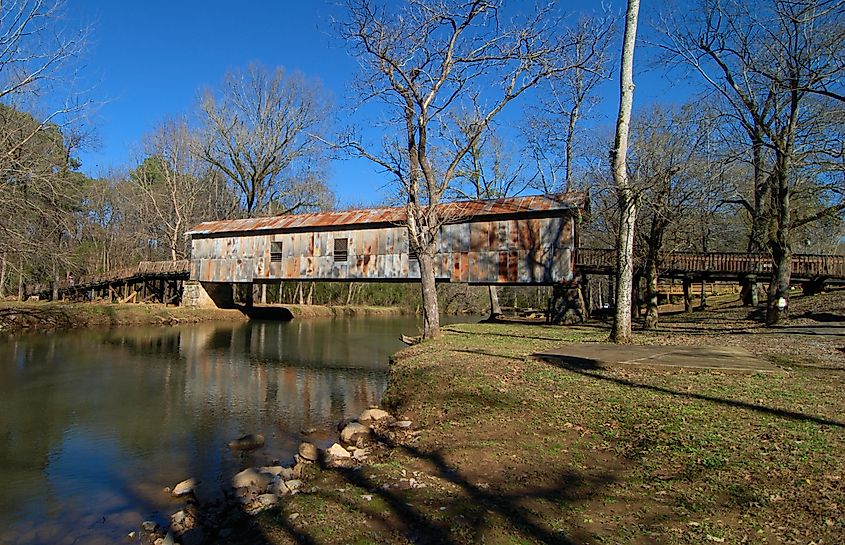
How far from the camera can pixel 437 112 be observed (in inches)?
738

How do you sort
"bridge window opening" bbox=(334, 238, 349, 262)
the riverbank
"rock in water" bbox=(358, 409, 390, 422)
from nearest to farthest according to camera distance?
"rock in water" bbox=(358, 409, 390, 422) < the riverbank < "bridge window opening" bbox=(334, 238, 349, 262)

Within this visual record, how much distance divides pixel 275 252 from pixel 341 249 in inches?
212

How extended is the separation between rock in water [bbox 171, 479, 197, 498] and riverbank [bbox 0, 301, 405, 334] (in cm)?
2525

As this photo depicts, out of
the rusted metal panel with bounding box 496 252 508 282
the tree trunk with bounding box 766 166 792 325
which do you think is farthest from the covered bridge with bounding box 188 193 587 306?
the tree trunk with bounding box 766 166 792 325

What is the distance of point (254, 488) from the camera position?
675cm

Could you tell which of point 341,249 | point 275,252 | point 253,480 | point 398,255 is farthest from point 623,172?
point 275,252

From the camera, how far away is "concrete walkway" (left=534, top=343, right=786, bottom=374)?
9.82 m

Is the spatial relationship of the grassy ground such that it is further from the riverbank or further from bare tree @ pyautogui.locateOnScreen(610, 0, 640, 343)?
the riverbank

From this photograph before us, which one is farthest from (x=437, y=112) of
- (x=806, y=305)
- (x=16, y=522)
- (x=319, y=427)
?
(x=806, y=305)

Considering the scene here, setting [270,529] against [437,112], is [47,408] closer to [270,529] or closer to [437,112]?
[270,529]

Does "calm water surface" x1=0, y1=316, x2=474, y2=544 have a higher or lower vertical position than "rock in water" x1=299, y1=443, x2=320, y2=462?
lower

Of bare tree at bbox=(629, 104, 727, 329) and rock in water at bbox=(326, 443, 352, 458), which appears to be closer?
rock in water at bbox=(326, 443, 352, 458)

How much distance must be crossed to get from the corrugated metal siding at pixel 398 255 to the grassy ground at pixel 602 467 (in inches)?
635

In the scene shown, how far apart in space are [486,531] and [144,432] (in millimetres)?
8329
